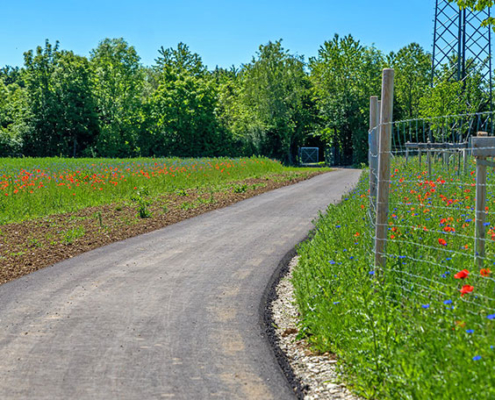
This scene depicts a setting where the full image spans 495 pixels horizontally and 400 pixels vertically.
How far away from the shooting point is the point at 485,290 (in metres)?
4.23

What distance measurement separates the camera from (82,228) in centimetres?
1159

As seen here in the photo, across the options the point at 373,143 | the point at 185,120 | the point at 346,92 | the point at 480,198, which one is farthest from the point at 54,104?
the point at 480,198

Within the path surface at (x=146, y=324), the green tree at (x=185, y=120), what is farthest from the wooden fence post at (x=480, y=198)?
the green tree at (x=185, y=120)

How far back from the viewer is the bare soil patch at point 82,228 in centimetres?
922

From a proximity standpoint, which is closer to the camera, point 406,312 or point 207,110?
point 406,312

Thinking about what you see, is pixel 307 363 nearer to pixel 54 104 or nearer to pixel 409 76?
pixel 54 104

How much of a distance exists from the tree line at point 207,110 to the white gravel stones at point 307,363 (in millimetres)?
40728

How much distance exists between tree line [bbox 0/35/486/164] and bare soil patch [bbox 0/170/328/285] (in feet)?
103

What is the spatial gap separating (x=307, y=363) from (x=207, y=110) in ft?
152

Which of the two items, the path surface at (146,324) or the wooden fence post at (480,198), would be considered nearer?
the path surface at (146,324)

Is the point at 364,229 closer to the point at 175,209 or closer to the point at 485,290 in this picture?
the point at 485,290

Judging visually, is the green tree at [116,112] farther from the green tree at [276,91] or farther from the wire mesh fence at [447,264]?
the wire mesh fence at [447,264]

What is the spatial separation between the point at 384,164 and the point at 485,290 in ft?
6.03

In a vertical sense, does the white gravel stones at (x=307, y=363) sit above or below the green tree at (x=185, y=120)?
below
